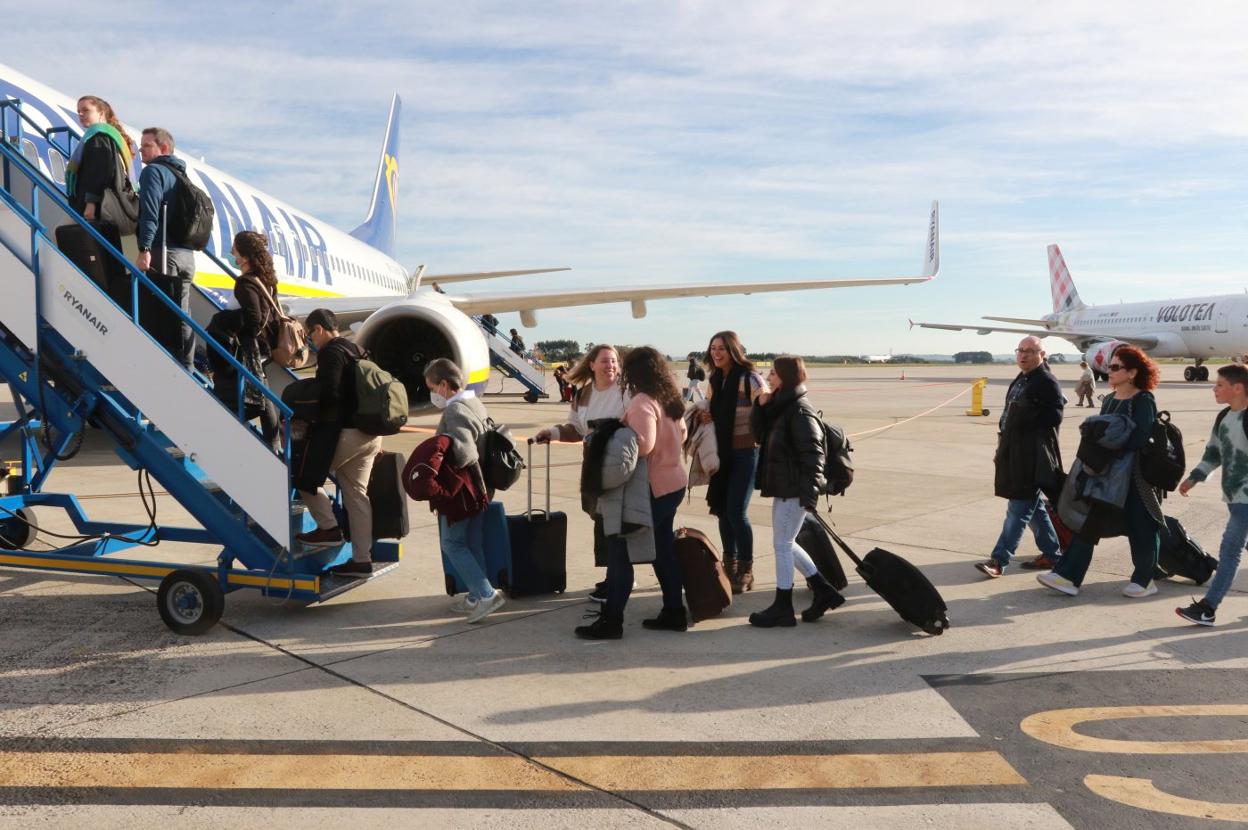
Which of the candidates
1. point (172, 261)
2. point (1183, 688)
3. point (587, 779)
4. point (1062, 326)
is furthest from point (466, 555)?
point (1062, 326)

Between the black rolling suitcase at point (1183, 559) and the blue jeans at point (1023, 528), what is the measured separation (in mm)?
677

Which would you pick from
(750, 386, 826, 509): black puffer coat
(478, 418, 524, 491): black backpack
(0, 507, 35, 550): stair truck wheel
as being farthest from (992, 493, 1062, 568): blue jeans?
(0, 507, 35, 550): stair truck wheel

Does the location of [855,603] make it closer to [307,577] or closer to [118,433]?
[307,577]

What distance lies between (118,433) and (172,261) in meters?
1.29

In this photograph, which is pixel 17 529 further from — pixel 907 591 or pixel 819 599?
pixel 907 591

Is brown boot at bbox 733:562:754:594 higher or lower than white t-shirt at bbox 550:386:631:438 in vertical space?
lower

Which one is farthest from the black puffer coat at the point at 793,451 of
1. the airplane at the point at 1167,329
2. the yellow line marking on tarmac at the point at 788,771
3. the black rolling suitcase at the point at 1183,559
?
the airplane at the point at 1167,329

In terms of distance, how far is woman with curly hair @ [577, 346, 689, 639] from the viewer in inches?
202

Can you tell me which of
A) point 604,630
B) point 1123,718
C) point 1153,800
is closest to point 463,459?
point 604,630

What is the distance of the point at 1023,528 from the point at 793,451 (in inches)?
91.7

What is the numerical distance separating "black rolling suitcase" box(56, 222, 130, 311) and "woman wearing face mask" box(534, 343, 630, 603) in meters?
2.70

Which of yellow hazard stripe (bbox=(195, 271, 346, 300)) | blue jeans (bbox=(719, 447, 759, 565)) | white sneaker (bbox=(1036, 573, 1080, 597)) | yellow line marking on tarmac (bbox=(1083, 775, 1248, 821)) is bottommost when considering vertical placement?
yellow line marking on tarmac (bbox=(1083, 775, 1248, 821))

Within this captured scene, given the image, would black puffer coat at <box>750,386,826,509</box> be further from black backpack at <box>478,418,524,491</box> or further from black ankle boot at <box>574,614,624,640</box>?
black backpack at <box>478,418,524,491</box>

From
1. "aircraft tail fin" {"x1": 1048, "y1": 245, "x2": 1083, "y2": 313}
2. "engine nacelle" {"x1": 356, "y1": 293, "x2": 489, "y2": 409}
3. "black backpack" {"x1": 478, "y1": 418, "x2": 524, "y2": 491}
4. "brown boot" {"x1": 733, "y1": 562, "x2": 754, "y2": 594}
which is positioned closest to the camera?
"black backpack" {"x1": 478, "y1": 418, "x2": 524, "y2": 491}
